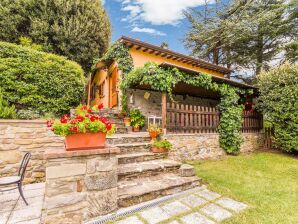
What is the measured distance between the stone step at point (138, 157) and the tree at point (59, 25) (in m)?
10.5

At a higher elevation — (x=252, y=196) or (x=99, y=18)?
(x=99, y=18)

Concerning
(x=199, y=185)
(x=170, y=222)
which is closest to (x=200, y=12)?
(x=199, y=185)

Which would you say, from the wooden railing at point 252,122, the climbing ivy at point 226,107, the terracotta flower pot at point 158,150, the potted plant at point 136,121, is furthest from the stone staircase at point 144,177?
the wooden railing at point 252,122

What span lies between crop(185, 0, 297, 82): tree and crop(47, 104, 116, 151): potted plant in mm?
14029

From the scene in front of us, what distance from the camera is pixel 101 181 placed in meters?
2.61

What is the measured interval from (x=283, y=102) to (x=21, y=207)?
860 cm

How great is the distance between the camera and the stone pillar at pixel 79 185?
2.31m

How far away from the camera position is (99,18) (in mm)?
13031

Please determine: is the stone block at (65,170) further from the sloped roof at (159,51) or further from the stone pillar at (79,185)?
the sloped roof at (159,51)

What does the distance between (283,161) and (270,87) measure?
3057mm

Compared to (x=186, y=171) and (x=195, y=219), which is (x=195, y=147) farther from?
(x=195, y=219)

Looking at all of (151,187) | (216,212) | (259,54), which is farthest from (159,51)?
(259,54)

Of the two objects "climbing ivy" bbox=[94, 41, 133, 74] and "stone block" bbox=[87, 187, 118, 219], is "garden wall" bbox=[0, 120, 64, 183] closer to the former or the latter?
"stone block" bbox=[87, 187, 118, 219]

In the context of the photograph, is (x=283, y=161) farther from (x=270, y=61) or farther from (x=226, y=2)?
(x=226, y=2)
